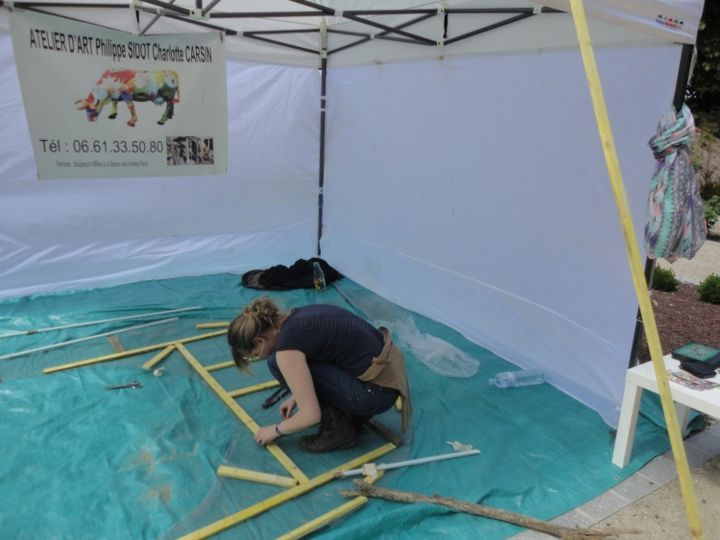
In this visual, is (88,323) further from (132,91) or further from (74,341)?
(132,91)

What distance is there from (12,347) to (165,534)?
2.13 meters

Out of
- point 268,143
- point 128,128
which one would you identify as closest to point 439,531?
point 128,128

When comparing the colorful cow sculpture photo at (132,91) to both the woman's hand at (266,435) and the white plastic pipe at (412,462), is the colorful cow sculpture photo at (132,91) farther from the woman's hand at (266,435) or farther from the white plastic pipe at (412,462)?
the white plastic pipe at (412,462)

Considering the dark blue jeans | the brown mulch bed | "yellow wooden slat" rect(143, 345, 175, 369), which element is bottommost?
the brown mulch bed

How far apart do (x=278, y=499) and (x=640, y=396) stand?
168 cm

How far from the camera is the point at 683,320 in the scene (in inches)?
178

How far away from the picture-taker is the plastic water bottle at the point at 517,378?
3205 millimetres

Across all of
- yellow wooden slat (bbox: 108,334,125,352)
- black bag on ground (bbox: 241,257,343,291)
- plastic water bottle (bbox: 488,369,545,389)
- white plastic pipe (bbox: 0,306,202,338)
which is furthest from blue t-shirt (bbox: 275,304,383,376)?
black bag on ground (bbox: 241,257,343,291)

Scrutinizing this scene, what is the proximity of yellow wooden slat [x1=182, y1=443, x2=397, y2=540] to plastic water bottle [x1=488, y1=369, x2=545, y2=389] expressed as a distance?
0.99m

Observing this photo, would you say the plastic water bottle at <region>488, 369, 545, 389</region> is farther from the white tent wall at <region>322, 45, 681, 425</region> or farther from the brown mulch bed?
the brown mulch bed

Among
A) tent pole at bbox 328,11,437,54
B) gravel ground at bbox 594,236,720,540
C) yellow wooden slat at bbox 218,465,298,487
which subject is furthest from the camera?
tent pole at bbox 328,11,437,54

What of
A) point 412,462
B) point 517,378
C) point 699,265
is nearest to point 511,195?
point 517,378

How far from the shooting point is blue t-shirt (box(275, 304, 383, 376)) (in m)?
2.15

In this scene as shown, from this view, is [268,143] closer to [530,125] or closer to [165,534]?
[530,125]
